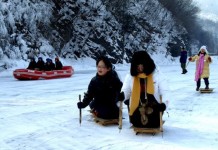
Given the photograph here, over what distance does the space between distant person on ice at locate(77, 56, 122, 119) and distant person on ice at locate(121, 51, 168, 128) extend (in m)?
0.75

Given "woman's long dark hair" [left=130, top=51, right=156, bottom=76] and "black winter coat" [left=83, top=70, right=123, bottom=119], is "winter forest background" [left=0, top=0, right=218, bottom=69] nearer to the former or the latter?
"black winter coat" [left=83, top=70, right=123, bottom=119]

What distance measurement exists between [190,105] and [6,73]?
16161 mm

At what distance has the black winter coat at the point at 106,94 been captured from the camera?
649cm

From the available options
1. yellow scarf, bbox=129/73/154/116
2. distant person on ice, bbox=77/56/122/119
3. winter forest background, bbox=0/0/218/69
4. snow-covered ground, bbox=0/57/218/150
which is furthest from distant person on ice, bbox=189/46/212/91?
winter forest background, bbox=0/0/218/69

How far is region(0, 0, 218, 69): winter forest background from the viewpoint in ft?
88.4

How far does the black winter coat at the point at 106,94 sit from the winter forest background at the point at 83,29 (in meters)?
17.7

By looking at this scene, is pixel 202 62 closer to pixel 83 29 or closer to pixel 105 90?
pixel 105 90

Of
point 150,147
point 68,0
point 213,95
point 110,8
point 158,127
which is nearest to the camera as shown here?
point 150,147

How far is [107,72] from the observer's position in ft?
21.4

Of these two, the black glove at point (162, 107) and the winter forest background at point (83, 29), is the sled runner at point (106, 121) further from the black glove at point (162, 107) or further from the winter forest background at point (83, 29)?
the winter forest background at point (83, 29)

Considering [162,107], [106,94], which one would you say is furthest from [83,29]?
[162,107]

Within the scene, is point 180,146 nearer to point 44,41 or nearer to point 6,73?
point 6,73

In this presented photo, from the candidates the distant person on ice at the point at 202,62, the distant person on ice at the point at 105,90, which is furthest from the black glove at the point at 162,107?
the distant person on ice at the point at 202,62

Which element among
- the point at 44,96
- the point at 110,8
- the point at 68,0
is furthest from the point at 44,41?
the point at 44,96
